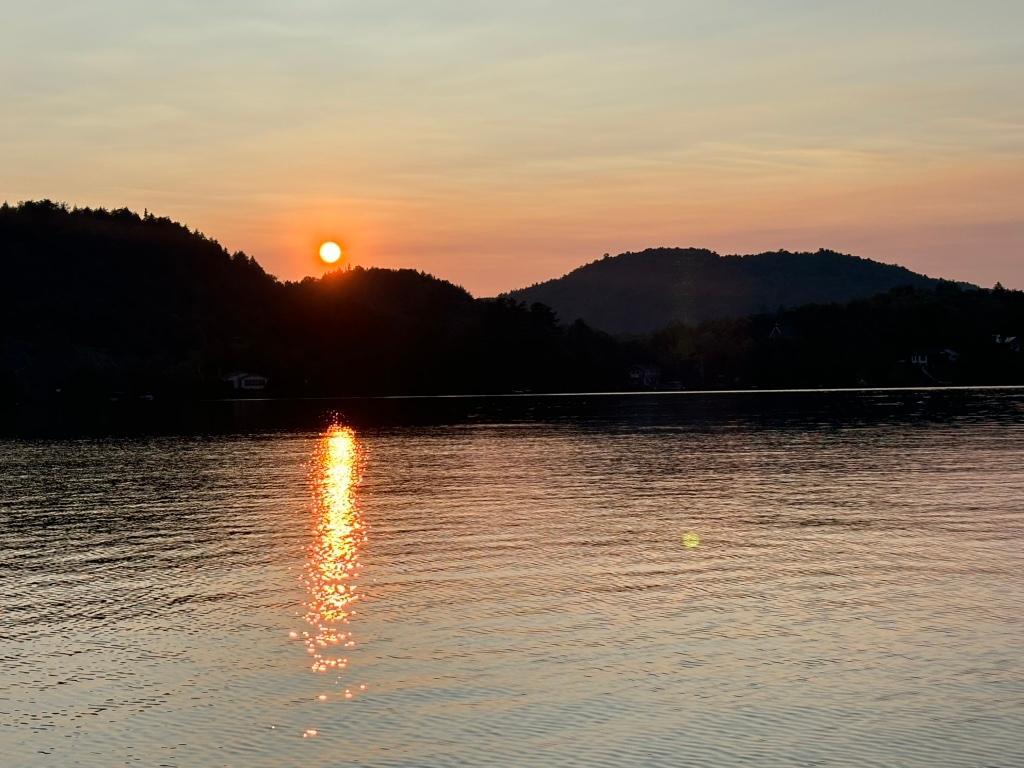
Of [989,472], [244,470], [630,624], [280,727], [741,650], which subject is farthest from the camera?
[244,470]

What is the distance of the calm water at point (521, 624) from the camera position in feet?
78.7

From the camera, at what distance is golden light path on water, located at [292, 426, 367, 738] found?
30.8 meters

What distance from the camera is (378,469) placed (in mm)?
97562

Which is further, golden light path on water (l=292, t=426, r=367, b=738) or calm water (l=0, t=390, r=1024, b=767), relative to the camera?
golden light path on water (l=292, t=426, r=367, b=738)

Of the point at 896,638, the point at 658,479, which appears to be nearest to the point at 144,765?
the point at 896,638

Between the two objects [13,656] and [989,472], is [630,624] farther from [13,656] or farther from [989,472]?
[989,472]

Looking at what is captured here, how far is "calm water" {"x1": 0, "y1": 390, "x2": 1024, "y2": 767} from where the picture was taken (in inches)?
945

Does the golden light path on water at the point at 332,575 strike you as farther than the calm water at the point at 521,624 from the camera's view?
Yes

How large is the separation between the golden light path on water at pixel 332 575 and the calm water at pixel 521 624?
208mm

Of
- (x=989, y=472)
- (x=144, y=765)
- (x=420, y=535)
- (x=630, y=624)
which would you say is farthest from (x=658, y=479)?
(x=144, y=765)

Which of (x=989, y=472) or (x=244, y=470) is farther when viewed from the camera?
(x=244, y=470)

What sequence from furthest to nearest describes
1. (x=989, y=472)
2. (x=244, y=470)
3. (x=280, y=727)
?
(x=244, y=470) < (x=989, y=472) < (x=280, y=727)

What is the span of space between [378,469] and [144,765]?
246 ft

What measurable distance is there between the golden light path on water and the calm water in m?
0.21
